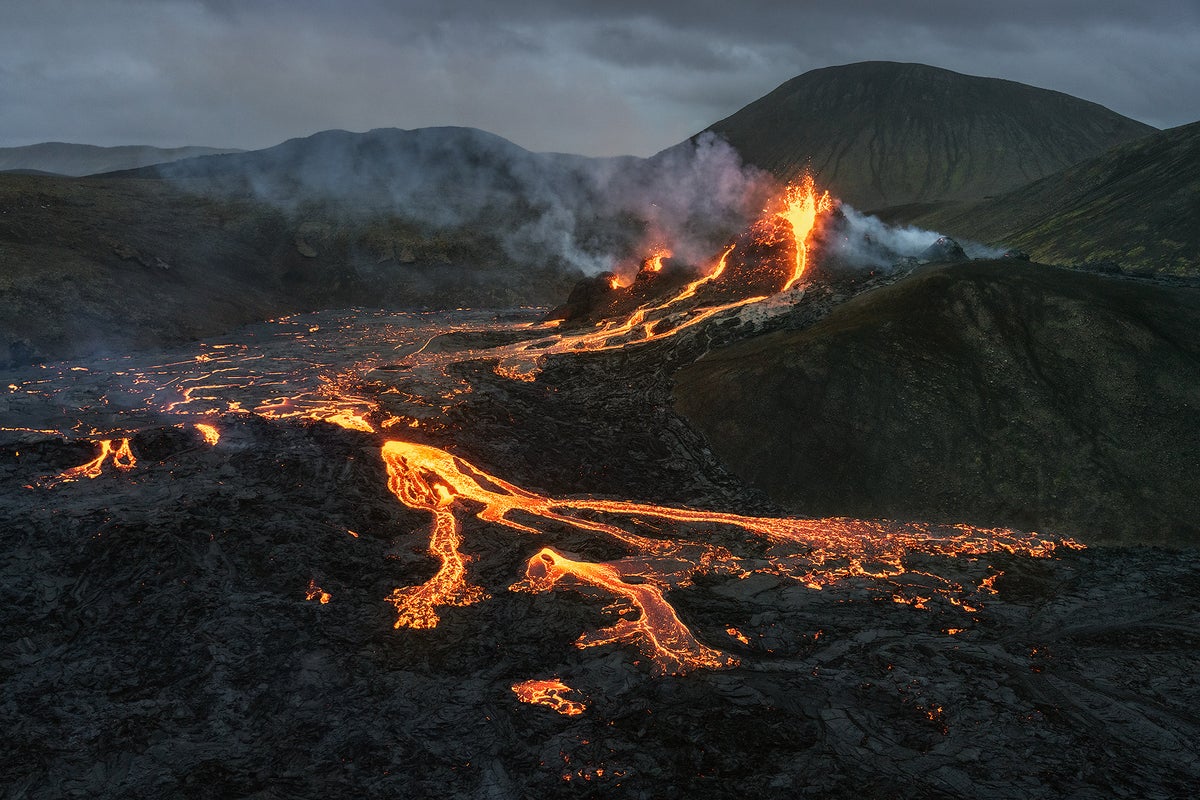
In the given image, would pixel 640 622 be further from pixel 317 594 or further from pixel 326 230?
pixel 326 230

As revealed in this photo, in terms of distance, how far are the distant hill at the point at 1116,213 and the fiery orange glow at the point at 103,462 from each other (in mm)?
79157

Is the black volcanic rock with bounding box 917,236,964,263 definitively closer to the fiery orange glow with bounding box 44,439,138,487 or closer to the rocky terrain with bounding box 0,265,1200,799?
the rocky terrain with bounding box 0,265,1200,799

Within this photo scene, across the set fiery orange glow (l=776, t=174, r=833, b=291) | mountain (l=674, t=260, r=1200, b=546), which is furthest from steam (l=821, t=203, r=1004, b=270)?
mountain (l=674, t=260, r=1200, b=546)

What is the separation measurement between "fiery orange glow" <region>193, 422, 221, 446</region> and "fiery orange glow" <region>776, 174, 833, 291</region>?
34015 millimetres

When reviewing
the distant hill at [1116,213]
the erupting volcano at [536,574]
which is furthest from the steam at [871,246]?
the distant hill at [1116,213]

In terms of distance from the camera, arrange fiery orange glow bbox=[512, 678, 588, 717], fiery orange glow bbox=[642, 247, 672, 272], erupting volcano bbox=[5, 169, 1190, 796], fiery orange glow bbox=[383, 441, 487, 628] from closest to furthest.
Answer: erupting volcano bbox=[5, 169, 1190, 796]
fiery orange glow bbox=[512, 678, 588, 717]
fiery orange glow bbox=[383, 441, 487, 628]
fiery orange glow bbox=[642, 247, 672, 272]

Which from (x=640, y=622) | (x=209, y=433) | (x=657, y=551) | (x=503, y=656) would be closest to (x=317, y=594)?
(x=503, y=656)

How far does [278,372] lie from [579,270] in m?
59.3

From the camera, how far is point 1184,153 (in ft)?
283

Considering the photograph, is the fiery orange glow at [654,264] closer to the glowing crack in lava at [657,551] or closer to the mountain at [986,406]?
the mountain at [986,406]

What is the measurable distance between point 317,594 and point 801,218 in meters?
45.5

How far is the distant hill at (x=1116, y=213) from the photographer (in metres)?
70.9

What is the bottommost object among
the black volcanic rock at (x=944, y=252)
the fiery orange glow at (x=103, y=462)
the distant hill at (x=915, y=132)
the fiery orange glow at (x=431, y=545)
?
the fiery orange glow at (x=431, y=545)

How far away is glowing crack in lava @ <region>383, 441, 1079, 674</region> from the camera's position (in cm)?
2060
